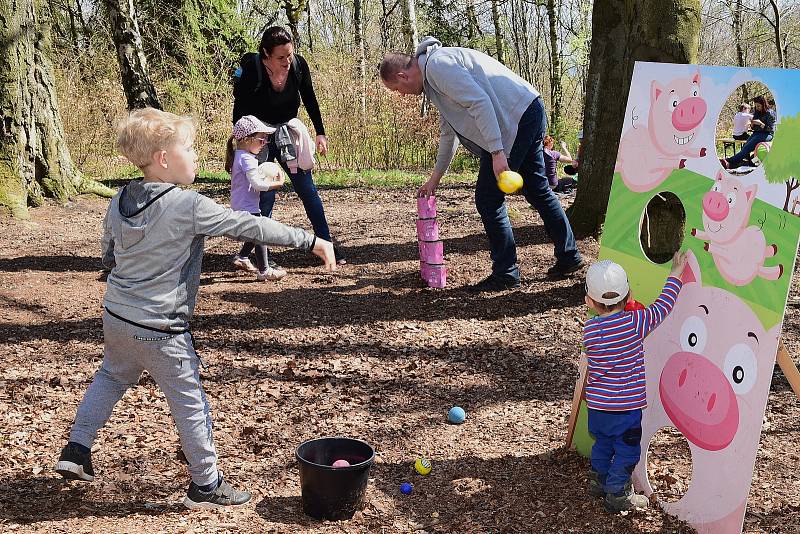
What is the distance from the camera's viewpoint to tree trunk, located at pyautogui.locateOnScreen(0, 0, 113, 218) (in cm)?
785

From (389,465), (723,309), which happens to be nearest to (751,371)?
(723,309)

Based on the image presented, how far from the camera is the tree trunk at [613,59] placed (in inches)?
221

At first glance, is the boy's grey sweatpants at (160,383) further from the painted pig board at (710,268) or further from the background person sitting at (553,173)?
the background person sitting at (553,173)

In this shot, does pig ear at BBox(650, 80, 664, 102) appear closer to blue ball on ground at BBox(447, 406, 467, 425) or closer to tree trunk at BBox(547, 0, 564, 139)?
blue ball on ground at BBox(447, 406, 467, 425)

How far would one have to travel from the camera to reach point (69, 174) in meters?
8.88

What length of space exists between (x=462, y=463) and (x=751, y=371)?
4.57 ft

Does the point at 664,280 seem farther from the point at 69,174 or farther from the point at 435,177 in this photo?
the point at 69,174

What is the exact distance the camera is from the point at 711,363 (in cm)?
281

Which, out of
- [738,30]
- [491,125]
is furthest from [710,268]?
[738,30]

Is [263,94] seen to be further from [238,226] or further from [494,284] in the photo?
[238,226]

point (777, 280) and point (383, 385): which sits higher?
point (777, 280)

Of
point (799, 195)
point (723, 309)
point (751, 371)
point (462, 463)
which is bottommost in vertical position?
point (462, 463)

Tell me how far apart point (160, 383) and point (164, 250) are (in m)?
0.50

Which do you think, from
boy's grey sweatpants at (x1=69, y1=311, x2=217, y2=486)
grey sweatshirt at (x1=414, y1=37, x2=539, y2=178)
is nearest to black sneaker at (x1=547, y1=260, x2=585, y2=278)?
grey sweatshirt at (x1=414, y1=37, x2=539, y2=178)
